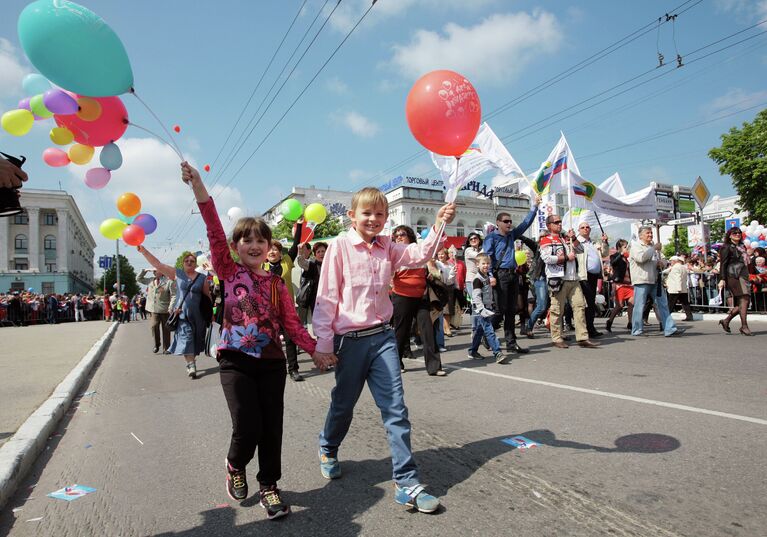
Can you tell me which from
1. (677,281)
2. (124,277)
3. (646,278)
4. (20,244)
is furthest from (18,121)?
(124,277)

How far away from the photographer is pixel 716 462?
3125 millimetres

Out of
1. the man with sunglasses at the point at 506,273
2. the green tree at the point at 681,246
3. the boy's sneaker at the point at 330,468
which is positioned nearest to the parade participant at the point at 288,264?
the man with sunglasses at the point at 506,273

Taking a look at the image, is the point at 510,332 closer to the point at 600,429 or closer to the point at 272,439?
the point at 600,429

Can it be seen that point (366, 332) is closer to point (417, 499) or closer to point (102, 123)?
point (417, 499)

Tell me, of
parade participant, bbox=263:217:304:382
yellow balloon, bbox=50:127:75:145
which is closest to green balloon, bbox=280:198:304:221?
parade participant, bbox=263:217:304:382

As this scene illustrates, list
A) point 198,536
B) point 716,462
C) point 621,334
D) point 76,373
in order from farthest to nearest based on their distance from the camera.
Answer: point 621,334, point 76,373, point 716,462, point 198,536

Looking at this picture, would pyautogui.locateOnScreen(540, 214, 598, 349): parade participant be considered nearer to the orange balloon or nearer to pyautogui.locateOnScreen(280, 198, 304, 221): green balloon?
pyautogui.locateOnScreen(280, 198, 304, 221): green balloon

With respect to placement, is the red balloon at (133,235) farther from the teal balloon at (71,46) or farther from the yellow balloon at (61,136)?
the teal balloon at (71,46)

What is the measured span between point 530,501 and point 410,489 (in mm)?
658

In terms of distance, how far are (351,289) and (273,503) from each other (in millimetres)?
1269

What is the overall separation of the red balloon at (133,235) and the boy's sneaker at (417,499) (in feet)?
12.3

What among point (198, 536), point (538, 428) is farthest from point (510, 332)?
point (198, 536)

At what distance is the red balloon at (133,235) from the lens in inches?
197

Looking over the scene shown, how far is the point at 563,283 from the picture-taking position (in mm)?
8195
